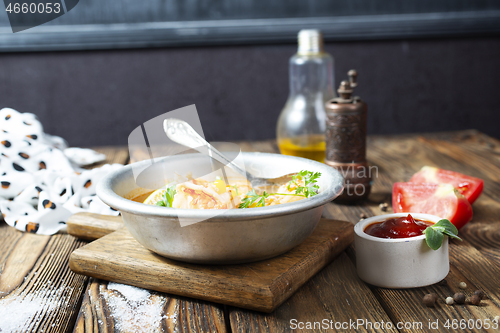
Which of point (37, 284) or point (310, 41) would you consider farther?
point (310, 41)

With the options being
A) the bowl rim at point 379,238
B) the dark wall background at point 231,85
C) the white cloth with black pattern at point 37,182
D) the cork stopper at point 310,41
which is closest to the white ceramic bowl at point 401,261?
the bowl rim at point 379,238

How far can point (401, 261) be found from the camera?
2.27 feet

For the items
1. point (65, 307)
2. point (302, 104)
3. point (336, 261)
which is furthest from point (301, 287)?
point (302, 104)

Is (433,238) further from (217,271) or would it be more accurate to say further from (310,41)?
(310,41)

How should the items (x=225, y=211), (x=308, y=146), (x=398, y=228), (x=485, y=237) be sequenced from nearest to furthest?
1. (x=225, y=211)
2. (x=398, y=228)
3. (x=485, y=237)
4. (x=308, y=146)

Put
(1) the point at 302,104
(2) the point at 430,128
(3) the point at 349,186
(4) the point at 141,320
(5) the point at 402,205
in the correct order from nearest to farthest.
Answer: (4) the point at 141,320 → (5) the point at 402,205 → (3) the point at 349,186 → (1) the point at 302,104 → (2) the point at 430,128

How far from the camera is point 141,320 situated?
0.63 metres

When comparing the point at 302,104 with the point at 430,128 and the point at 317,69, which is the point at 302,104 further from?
the point at 430,128

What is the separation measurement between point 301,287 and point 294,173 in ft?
0.82

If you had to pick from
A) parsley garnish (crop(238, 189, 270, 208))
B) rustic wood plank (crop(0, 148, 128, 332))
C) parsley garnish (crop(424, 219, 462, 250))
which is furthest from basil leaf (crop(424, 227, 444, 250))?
rustic wood plank (crop(0, 148, 128, 332))

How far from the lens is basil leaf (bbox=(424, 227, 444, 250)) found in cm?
68

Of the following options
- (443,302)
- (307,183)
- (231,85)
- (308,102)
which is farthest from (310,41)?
(231,85)

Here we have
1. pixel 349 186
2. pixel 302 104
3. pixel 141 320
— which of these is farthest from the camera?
pixel 302 104

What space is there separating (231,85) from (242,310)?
2.14m
